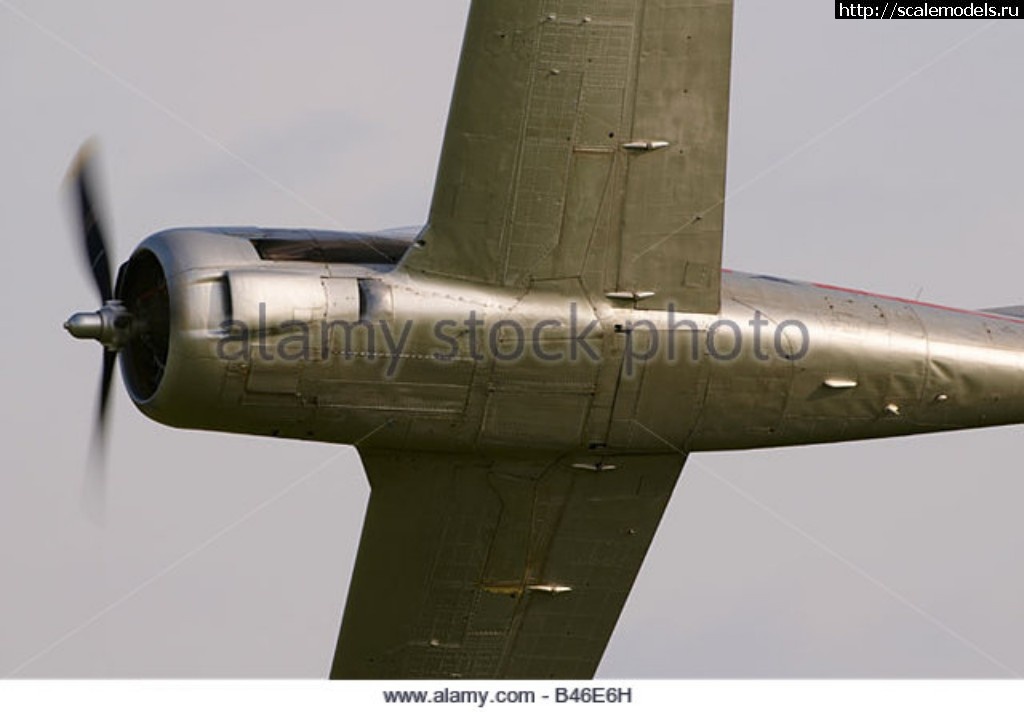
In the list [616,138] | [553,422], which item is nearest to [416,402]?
[553,422]

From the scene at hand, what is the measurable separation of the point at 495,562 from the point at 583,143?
4889 millimetres

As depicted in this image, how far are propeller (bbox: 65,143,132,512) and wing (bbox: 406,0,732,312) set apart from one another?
2.77 m

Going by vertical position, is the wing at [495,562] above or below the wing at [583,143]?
below

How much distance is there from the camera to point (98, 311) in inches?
980

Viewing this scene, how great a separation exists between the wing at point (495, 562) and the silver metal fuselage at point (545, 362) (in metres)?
0.90

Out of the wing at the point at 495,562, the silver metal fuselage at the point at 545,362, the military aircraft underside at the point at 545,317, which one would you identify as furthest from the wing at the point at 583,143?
the wing at the point at 495,562

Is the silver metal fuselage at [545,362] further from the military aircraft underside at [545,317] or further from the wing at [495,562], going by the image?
the wing at [495,562]

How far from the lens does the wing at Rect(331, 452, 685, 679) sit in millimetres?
26609

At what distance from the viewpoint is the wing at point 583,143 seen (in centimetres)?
2450

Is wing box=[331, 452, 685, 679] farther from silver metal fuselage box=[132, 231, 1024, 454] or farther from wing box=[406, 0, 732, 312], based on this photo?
wing box=[406, 0, 732, 312]

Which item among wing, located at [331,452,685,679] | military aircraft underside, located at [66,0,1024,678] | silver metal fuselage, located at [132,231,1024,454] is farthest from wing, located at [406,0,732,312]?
wing, located at [331,452,685,679]

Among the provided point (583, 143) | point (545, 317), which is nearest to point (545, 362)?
point (545, 317)

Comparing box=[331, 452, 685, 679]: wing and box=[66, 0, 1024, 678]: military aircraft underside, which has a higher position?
box=[66, 0, 1024, 678]: military aircraft underside

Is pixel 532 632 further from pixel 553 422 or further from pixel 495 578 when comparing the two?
pixel 553 422
